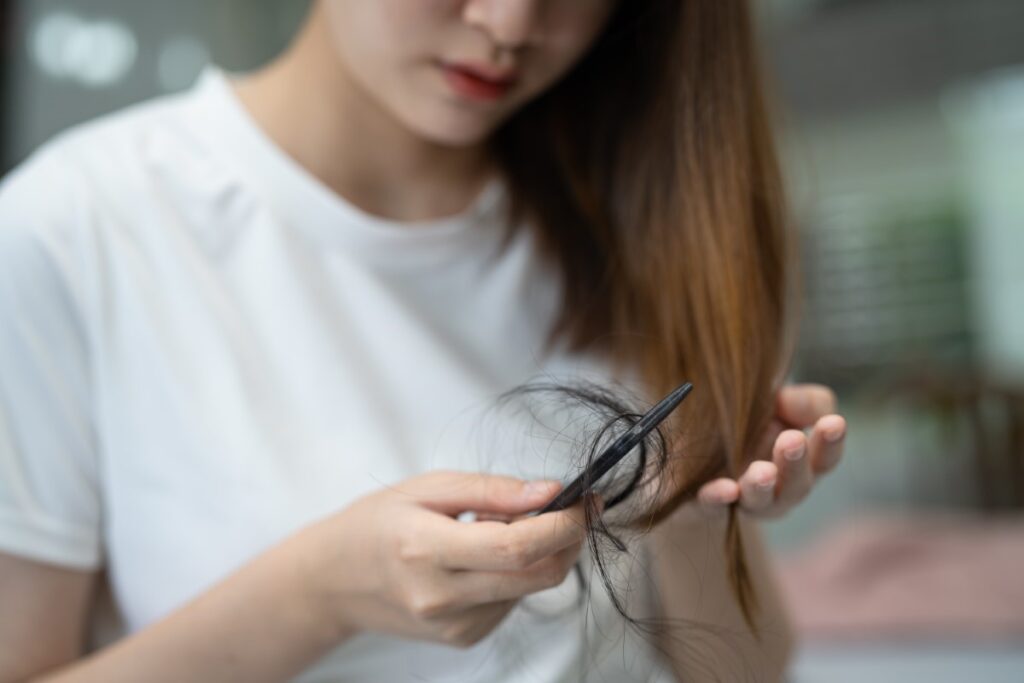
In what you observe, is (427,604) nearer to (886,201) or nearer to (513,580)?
(513,580)

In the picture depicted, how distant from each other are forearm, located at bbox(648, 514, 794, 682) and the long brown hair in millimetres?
11

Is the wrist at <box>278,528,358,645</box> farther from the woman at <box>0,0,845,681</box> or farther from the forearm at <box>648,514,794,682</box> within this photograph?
the forearm at <box>648,514,794,682</box>

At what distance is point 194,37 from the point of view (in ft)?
7.36

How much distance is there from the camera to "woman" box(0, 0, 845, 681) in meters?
0.49

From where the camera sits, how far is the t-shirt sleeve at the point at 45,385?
56 centimetres

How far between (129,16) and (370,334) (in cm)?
167

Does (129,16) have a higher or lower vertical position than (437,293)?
higher

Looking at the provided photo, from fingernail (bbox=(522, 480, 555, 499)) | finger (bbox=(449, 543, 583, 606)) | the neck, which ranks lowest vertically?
finger (bbox=(449, 543, 583, 606))

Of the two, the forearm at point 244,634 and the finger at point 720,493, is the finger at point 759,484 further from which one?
the forearm at point 244,634

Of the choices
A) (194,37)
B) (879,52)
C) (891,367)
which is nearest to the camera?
(194,37)

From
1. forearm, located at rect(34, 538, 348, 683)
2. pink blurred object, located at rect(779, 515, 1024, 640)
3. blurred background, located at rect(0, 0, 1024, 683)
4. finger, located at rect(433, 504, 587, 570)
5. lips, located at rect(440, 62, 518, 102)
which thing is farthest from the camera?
blurred background, located at rect(0, 0, 1024, 683)

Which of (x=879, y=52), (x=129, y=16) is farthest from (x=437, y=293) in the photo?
(x=879, y=52)

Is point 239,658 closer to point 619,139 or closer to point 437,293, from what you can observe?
point 437,293

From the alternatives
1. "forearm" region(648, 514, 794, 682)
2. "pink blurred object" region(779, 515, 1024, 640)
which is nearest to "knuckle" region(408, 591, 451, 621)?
"forearm" region(648, 514, 794, 682)
